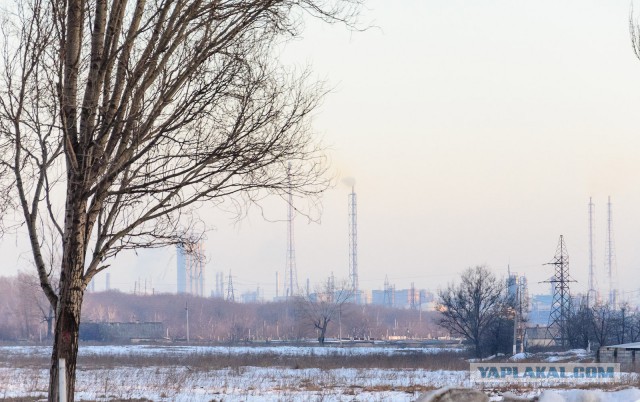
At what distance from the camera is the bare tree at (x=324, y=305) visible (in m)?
93.4

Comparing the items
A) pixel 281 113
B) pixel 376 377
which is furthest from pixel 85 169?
pixel 376 377

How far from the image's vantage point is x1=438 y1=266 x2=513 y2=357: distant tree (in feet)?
189

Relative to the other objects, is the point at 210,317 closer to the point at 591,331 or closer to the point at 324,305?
the point at 324,305

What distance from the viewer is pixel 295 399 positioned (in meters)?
19.1

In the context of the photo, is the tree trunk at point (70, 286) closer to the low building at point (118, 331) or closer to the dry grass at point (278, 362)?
the dry grass at point (278, 362)

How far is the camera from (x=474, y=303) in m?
60.4

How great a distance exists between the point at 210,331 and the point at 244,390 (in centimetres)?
9473

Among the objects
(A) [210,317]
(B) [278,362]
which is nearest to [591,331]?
(B) [278,362]

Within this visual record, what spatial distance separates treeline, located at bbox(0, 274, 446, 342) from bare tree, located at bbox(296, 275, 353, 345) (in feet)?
3.22

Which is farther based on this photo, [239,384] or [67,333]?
[239,384]

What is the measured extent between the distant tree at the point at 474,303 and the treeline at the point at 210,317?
3388 centimetres

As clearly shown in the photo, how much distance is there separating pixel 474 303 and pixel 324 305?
40.1m

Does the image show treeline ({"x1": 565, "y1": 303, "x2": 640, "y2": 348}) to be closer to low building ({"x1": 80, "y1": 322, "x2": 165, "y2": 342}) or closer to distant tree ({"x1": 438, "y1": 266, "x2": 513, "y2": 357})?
distant tree ({"x1": 438, "y1": 266, "x2": 513, "y2": 357})

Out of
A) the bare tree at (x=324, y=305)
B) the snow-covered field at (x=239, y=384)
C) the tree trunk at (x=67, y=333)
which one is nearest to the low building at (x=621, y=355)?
the snow-covered field at (x=239, y=384)
